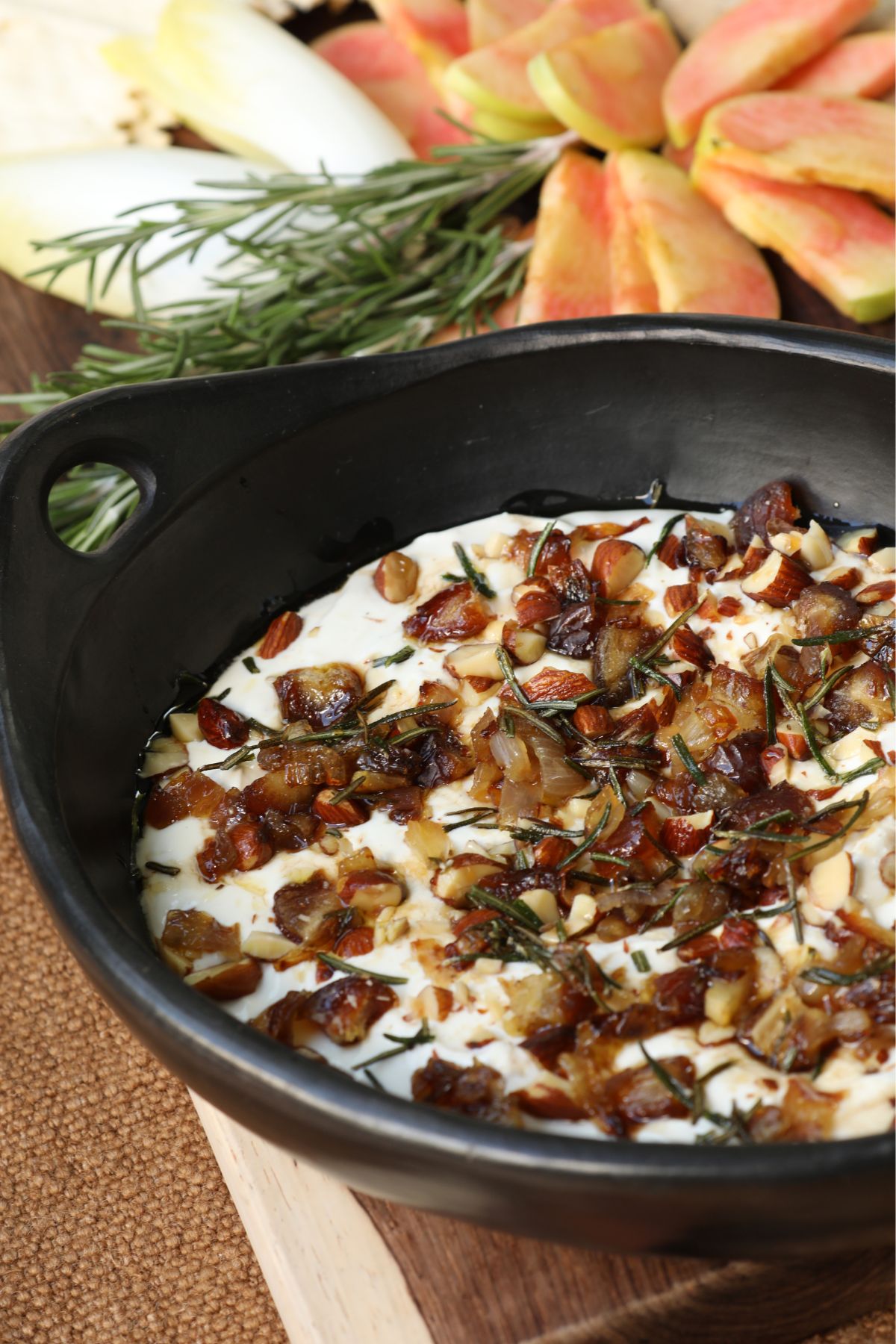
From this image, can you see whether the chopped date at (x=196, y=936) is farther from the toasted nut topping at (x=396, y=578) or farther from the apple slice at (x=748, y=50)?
the apple slice at (x=748, y=50)

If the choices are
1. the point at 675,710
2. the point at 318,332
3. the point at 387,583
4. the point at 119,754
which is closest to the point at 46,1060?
the point at 119,754

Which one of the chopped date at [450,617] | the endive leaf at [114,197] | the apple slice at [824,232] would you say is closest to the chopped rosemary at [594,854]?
the chopped date at [450,617]

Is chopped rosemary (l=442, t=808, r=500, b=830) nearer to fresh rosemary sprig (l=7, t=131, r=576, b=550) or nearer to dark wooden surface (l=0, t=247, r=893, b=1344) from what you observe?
dark wooden surface (l=0, t=247, r=893, b=1344)

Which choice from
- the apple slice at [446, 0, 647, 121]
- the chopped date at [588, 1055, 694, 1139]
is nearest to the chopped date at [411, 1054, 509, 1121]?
the chopped date at [588, 1055, 694, 1139]

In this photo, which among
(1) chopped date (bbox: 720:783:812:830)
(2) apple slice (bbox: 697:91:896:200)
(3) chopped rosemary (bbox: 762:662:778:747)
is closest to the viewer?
(1) chopped date (bbox: 720:783:812:830)

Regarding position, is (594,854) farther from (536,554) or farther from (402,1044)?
(536,554)
